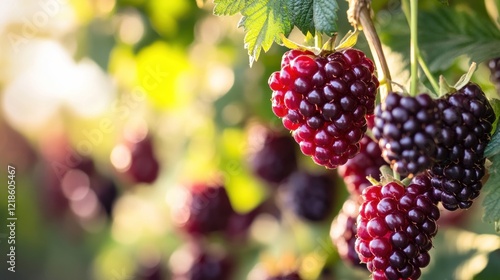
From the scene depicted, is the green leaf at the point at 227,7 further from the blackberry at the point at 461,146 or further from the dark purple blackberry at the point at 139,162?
the dark purple blackberry at the point at 139,162

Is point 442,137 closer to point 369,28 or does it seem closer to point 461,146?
point 461,146

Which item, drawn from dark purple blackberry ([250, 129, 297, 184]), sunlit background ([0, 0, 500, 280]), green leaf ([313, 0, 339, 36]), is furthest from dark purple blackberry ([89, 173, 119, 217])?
green leaf ([313, 0, 339, 36])

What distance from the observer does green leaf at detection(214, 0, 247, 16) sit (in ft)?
3.38

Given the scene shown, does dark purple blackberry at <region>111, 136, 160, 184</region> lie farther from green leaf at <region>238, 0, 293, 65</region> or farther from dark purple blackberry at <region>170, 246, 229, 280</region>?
green leaf at <region>238, 0, 293, 65</region>

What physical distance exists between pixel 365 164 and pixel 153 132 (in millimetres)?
1799

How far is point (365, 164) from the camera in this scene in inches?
48.2

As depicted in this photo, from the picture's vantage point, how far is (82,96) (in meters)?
3.20

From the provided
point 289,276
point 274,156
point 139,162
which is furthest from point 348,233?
point 139,162

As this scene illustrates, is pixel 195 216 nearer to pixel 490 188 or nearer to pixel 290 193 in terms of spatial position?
pixel 290 193

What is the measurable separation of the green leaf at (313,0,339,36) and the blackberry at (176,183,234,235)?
1.37 metres

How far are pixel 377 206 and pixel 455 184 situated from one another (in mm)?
109

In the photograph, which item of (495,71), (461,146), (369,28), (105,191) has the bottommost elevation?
(105,191)

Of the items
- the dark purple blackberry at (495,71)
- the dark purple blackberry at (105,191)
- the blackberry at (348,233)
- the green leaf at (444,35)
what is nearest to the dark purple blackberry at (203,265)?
the dark purple blackberry at (105,191)

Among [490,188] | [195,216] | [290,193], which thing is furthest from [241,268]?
[490,188]
